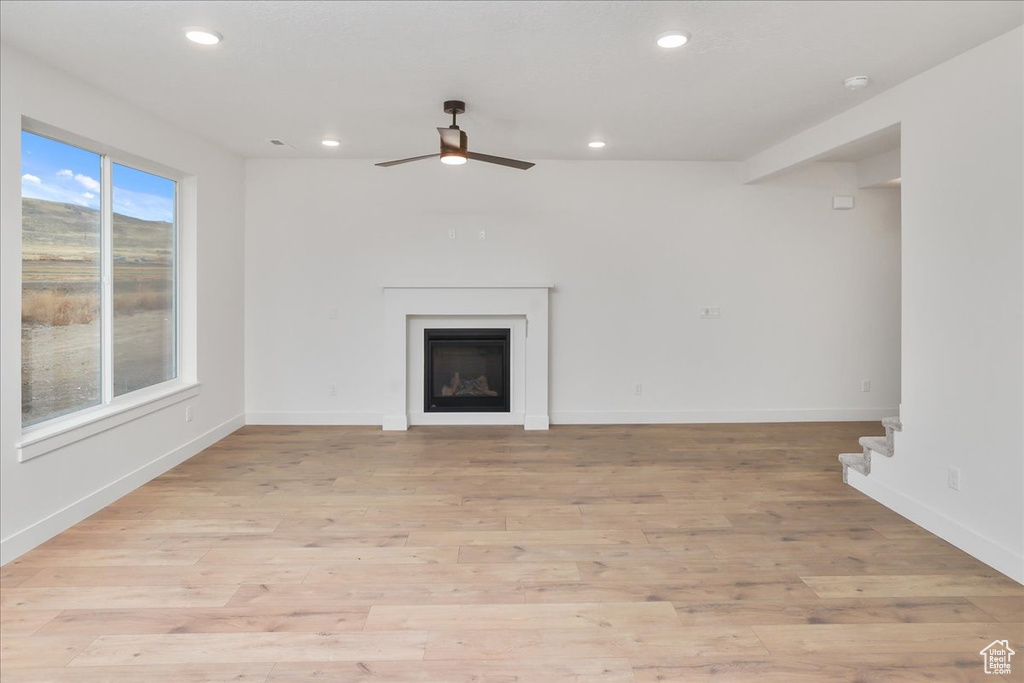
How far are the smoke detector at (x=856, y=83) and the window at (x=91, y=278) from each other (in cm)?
456

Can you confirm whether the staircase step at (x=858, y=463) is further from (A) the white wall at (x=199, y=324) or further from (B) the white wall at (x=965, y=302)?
(A) the white wall at (x=199, y=324)

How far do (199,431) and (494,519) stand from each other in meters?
2.90

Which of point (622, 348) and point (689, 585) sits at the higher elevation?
point (622, 348)

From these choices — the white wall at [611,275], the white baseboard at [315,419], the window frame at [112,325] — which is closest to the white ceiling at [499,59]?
the window frame at [112,325]

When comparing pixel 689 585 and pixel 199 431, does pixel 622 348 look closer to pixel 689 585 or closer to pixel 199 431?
pixel 689 585

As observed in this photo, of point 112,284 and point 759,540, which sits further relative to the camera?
point 112,284

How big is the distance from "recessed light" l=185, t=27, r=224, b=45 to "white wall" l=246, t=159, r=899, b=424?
282 cm

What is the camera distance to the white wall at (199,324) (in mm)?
2992

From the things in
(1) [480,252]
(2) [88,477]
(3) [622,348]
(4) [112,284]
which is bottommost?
(2) [88,477]

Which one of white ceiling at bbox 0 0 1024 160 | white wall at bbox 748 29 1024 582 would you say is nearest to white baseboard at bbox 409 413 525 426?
white ceiling at bbox 0 0 1024 160

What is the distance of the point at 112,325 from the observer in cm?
397

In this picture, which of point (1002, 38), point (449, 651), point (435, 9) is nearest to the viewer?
point (449, 651)

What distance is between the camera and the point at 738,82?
142 inches

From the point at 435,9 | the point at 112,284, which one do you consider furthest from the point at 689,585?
the point at 112,284
